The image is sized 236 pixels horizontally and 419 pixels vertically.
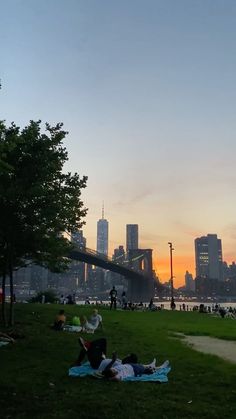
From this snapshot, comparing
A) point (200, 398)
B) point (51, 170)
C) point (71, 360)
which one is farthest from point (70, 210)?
point (200, 398)

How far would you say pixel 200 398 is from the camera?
9258 mm

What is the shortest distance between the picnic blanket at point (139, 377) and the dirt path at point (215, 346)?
3258 millimetres

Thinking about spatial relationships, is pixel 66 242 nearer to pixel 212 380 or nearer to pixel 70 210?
pixel 70 210

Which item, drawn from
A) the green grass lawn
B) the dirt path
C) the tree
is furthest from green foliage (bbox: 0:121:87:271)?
the dirt path

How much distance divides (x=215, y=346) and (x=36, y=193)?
30.9ft

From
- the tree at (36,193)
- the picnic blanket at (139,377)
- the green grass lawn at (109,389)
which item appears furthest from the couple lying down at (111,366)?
the tree at (36,193)

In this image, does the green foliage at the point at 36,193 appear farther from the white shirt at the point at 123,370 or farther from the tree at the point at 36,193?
the white shirt at the point at 123,370

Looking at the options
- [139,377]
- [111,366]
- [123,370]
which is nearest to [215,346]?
[139,377]

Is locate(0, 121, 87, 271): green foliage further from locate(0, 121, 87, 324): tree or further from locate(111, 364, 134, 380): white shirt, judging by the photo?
locate(111, 364, 134, 380): white shirt

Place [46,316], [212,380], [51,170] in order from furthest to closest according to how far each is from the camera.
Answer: [46,316]
[51,170]
[212,380]

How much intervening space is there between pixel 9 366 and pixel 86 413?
4.91 meters

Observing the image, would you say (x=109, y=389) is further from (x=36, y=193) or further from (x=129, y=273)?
(x=129, y=273)

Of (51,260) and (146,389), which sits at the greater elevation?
(51,260)

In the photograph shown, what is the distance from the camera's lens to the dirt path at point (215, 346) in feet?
50.0
